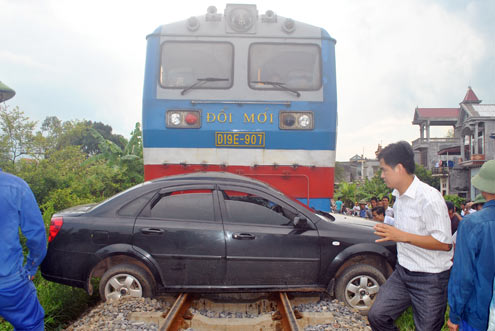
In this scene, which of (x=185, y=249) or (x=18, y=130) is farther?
(x=18, y=130)

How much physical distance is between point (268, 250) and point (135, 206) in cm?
163

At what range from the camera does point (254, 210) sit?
184 inches

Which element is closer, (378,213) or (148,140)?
(148,140)

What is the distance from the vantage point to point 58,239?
4453mm

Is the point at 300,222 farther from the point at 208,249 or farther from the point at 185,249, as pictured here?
the point at 185,249

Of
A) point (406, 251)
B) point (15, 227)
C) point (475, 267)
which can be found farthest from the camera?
point (406, 251)

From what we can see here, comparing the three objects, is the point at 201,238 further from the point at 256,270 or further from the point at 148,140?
the point at 148,140

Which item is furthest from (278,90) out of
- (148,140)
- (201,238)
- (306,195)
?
(201,238)

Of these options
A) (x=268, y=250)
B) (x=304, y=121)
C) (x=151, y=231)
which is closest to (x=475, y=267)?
(x=268, y=250)

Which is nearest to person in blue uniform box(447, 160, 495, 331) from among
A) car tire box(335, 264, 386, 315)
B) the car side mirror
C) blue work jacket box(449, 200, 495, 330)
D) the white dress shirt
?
blue work jacket box(449, 200, 495, 330)

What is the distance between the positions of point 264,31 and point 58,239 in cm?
413

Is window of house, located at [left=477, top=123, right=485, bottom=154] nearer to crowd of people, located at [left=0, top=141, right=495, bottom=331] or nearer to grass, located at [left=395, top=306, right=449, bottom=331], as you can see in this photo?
grass, located at [left=395, top=306, right=449, bottom=331]

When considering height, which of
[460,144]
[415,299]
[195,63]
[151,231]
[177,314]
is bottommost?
[177,314]

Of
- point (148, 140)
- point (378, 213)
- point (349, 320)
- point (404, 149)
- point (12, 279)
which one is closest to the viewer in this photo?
point (12, 279)
